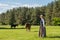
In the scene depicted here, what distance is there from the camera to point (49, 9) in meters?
128

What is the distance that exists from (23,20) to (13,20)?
13.6m

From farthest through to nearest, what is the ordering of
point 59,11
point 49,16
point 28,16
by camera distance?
1. point 28,16
2. point 49,16
3. point 59,11

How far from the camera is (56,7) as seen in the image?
380 ft

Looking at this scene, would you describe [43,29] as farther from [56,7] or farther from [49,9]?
[49,9]

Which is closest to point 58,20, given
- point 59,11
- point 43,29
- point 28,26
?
point 59,11

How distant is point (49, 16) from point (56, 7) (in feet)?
23.9

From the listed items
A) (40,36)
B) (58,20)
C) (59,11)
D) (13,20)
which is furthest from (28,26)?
(13,20)

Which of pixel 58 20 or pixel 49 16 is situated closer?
pixel 58 20

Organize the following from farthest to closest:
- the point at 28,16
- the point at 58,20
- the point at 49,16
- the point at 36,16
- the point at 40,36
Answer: the point at 28,16 → the point at 36,16 → the point at 49,16 → the point at 58,20 → the point at 40,36

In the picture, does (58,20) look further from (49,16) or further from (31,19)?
(31,19)

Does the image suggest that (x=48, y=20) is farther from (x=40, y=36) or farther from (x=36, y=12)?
(x=40, y=36)

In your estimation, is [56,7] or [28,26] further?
[56,7]

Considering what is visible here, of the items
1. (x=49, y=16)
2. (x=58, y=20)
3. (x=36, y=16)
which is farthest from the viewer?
(x=36, y=16)

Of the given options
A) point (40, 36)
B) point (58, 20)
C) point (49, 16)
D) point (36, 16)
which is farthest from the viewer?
point (36, 16)
